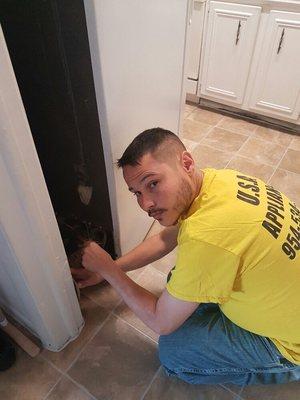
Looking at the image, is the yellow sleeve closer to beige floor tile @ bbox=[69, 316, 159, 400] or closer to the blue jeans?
the blue jeans

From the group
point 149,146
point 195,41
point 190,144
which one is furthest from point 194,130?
point 149,146

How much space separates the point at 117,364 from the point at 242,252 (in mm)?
711

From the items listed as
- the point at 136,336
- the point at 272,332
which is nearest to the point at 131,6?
the point at 272,332

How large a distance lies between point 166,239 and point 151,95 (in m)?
0.52

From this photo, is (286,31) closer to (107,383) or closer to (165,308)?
(165,308)

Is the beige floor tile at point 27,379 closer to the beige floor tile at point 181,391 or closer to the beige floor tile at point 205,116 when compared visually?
the beige floor tile at point 181,391

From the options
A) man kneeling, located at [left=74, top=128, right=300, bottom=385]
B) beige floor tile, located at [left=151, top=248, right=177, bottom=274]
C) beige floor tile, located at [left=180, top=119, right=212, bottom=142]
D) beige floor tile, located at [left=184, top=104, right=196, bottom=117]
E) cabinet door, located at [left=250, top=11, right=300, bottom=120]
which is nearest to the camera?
man kneeling, located at [left=74, top=128, right=300, bottom=385]

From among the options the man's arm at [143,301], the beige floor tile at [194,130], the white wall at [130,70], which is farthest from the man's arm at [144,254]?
the beige floor tile at [194,130]

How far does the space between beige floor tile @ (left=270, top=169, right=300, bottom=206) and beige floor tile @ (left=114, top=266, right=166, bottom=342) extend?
94 centimetres

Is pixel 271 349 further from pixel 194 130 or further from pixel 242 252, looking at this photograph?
pixel 194 130

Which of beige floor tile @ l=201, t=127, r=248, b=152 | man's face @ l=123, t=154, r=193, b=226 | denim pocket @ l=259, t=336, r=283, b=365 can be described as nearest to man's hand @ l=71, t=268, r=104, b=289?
man's face @ l=123, t=154, r=193, b=226

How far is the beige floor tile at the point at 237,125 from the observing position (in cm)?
233

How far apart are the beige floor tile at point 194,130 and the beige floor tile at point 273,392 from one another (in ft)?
5.20

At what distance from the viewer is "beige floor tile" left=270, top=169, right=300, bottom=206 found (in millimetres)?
1797
